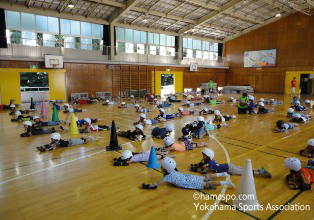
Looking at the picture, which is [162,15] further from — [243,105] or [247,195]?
[247,195]

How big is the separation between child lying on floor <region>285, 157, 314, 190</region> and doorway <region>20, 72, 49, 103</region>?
70.5 ft

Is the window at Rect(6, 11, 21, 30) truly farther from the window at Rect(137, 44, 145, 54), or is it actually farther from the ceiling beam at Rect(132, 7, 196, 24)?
the window at Rect(137, 44, 145, 54)

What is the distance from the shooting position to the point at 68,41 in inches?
888

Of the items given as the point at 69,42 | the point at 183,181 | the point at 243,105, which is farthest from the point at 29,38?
the point at 183,181

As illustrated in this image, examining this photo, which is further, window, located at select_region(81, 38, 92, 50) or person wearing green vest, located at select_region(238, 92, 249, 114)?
window, located at select_region(81, 38, 92, 50)

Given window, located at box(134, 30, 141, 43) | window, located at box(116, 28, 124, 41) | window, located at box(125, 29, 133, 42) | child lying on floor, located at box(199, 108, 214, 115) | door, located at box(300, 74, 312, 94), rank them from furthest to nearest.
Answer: door, located at box(300, 74, 312, 94) → window, located at box(134, 30, 141, 43) → window, located at box(125, 29, 133, 42) → window, located at box(116, 28, 124, 41) → child lying on floor, located at box(199, 108, 214, 115)

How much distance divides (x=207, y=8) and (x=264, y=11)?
8146mm

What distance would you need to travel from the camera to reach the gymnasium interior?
13.5ft

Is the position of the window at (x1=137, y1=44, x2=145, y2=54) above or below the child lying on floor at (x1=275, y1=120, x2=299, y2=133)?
above

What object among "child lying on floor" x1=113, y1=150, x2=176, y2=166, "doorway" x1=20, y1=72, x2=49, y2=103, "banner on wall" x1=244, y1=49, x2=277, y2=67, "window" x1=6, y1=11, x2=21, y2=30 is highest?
"window" x1=6, y1=11, x2=21, y2=30

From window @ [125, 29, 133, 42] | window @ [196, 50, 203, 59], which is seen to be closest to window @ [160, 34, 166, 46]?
window @ [125, 29, 133, 42]

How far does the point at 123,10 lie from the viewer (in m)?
22.2

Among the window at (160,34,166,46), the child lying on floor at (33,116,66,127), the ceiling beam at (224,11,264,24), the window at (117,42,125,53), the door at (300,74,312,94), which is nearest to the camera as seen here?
the child lying on floor at (33,116,66,127)

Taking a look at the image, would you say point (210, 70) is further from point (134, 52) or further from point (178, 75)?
point (134, 52)
